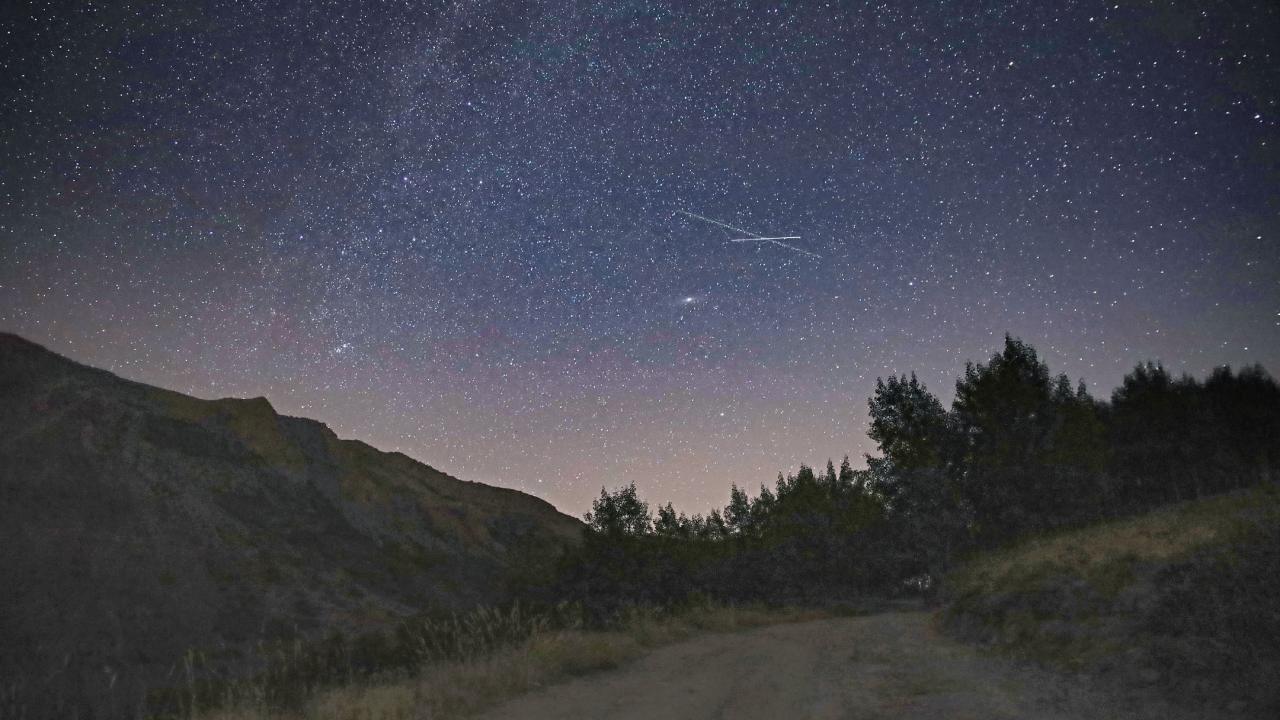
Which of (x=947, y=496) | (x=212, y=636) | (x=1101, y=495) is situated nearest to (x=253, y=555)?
(x=212, y=636)

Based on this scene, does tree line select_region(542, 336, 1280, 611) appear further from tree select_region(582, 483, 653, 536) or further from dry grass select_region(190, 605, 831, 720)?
dry grass select_region(190, 605, 831, 720)

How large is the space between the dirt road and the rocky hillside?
17.9 metres

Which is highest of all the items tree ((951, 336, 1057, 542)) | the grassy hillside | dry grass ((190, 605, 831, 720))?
tree ((951, 336, 1057, 542))

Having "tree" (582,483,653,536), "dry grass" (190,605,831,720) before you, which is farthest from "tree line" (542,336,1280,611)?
"dry grass" (190,605,831,720)

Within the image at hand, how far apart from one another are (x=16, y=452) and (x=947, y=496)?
182 ft

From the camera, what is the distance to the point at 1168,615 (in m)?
8.17

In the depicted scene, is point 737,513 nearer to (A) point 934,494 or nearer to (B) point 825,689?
(A) point 934,494

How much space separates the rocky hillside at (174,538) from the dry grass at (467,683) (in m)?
16.6

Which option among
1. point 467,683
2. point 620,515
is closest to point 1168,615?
point 467,683

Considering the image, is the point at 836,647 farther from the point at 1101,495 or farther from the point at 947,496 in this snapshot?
the point at 1101,495

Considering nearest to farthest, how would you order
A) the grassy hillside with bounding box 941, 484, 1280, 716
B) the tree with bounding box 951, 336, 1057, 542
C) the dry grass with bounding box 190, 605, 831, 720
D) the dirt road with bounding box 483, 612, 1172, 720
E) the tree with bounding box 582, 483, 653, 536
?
the grassy hillside with bounding box 941, 484, 1280, 716 < the dirt road with bounding box 483, 612, 1172, 720 < the dry grass with bounding box 190, 605, 831, 720 < the tree with bounding box 582, 483, 653, 536 < the tree with bounding box 951, 336, 1057, 542

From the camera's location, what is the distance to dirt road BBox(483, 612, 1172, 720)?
6992mm

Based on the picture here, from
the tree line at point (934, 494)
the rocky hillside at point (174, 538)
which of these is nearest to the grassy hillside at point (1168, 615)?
the tree line at point (934, 494)

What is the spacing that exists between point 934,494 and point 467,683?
3322 centimetres
